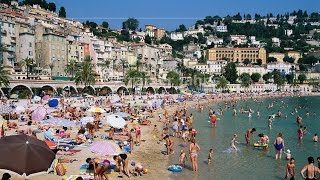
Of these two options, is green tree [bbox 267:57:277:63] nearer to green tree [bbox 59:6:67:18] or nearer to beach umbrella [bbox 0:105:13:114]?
green tree [bbox 59:6:67:18]

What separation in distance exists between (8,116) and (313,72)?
493 ft

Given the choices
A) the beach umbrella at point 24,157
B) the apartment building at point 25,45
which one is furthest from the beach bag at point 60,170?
the apartment building at point 25,45

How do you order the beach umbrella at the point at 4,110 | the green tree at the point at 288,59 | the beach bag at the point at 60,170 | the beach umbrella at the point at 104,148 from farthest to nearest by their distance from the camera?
the green tree at the point at 288,59 → the beach umbrella at the point at 4,110 → the beach umbrella at the point at 104,148 → the beach bag at the point at 60,170

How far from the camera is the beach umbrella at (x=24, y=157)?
930 centimetres

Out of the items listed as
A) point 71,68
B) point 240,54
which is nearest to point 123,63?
point 71,68

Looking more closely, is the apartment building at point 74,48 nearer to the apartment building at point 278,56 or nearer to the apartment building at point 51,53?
the apartment building at point 51,53

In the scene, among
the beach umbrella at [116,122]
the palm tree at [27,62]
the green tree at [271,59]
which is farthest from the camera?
the green tree at [271,59]

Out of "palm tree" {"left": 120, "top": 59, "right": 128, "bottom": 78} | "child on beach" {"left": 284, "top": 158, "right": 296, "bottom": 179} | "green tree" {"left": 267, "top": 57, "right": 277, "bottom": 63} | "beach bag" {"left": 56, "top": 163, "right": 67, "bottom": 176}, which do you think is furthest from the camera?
"green tree" {"left": 267, "top": 57, "right": 277, "bottom": 63}

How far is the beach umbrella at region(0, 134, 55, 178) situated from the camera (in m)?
9.30

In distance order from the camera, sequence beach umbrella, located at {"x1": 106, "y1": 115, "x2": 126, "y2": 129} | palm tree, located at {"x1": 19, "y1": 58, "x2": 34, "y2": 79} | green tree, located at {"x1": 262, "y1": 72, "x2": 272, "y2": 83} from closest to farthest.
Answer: beach umbrella, located at {"x1": 106, "y1": 115, "x2": 126, "y2": 129}, palm tree, located at {"x1": 19, "y1": 58, "x2": 34, "y2": 79}, green tree, located at {"x1": 262, "y1": 72, "x2": 272, "y2": 83}

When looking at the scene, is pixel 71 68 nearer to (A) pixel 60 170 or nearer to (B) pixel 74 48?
(B) pixel 74 48

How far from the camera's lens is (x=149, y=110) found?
43.1 m

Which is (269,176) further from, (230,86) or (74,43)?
(230,86)

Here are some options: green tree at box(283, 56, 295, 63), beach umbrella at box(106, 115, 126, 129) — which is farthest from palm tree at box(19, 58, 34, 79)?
green tree at box(283, 56, 295, 63)
